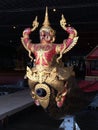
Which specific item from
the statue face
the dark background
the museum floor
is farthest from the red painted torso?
the dark background

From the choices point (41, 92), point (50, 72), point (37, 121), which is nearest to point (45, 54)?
point (50, 72)

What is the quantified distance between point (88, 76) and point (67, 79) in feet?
8.36

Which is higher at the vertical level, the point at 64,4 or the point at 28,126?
the point at 64,4

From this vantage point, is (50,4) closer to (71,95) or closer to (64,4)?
(64,4)

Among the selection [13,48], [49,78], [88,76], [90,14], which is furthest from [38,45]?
[13,48]

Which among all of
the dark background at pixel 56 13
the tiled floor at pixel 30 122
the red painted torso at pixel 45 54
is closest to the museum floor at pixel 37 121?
the tiled floor at pixel 30 122

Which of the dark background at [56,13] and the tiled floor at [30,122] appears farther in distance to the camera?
the dark background at [56,13]

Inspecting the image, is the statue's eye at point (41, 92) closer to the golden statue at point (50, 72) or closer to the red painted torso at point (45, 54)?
the golden statue at point (50, 72)

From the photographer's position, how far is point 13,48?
72.5 ft

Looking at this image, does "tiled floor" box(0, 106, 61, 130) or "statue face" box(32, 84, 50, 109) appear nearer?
"statue face" box(32, 84, 50, 109)

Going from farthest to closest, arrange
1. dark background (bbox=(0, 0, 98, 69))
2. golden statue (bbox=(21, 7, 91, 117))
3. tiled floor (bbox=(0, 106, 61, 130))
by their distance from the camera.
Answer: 1. dark background (bbox=(0, 0, 98, 69))
2. tiled floor (bbox=(0, 106, 61, 130))
3. golden statue (bbox=(21, 7, 91, 117))

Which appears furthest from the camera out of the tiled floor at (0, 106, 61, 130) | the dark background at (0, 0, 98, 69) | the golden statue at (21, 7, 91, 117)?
the dark background at (0, 0, 98, 69)

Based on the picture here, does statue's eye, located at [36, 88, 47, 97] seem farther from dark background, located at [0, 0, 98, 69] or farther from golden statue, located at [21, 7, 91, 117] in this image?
dark background, located at [0, 0, 98, 69]

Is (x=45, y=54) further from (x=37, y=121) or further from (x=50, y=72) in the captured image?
(x=37, y=121)
